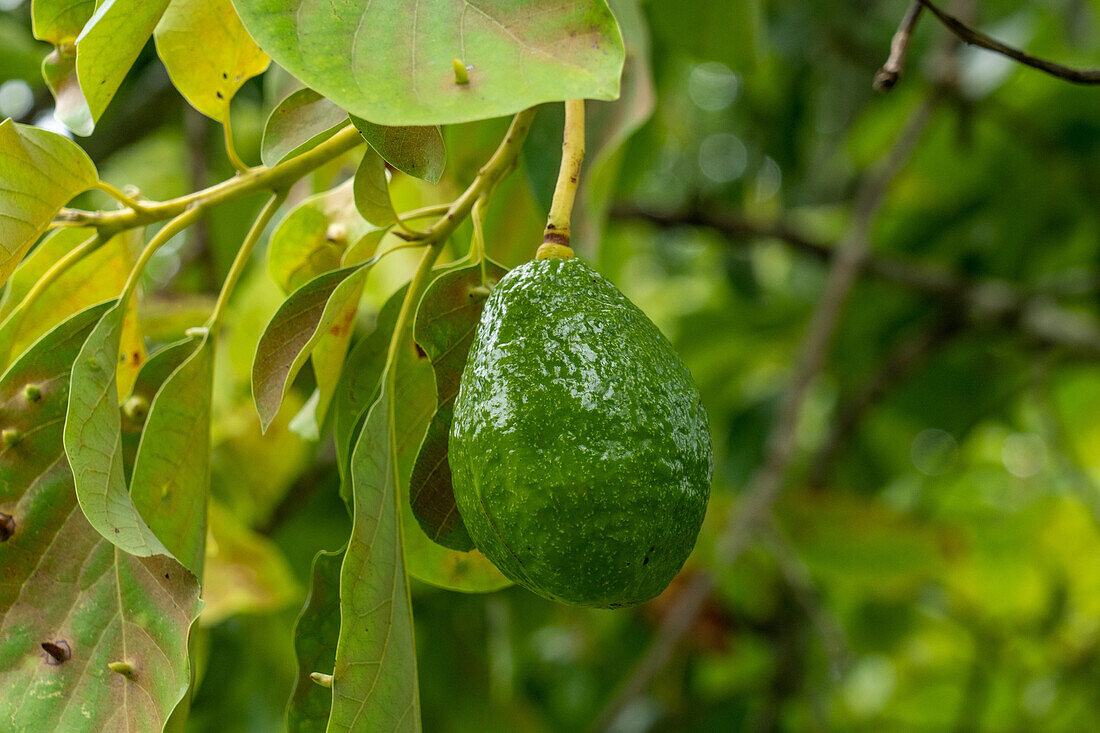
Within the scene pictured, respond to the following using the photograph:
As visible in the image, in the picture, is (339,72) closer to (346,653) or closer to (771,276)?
(346,653)

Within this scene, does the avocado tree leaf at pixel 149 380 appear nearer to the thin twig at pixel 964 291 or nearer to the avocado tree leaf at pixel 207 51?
the avocado tree leaf at pixel 207 51

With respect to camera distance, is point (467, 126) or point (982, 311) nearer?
point (467, 126)

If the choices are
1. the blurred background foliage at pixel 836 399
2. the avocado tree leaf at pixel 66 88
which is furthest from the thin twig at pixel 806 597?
the avocado tree leaf at pixel 66 88

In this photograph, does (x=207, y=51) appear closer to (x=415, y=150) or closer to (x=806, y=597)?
(x=415, y=150)

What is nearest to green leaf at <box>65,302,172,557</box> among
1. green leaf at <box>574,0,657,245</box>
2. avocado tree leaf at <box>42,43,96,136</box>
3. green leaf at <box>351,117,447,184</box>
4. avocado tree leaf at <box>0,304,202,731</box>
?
avocado tree leaf at <box>0,304,202,731</box>

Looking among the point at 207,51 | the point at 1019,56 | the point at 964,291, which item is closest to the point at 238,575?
the point at 207,51

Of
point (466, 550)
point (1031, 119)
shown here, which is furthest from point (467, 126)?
point (1031, 119)

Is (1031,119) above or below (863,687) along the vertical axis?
above
